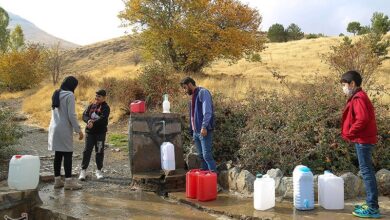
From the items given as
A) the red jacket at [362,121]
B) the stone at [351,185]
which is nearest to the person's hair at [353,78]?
the red jacket at [362,121]

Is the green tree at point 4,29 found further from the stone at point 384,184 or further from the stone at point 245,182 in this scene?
the stone at point 384,184

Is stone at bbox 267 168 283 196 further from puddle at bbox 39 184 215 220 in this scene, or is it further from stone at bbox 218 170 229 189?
puddle at bbox 39 184 215 220

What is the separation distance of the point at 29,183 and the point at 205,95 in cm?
284

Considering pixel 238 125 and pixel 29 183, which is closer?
pixel 29 183

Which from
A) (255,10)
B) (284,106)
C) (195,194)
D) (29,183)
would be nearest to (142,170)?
(195,194)

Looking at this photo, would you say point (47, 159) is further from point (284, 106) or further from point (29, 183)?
point (284, 106)

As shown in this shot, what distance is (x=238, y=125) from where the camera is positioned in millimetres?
8305

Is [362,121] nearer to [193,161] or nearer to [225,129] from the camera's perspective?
[193,161]

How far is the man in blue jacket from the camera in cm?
659

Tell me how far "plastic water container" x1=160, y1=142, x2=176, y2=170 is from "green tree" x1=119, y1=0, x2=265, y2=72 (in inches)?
652

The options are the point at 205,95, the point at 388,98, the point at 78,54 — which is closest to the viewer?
the point at 205,95

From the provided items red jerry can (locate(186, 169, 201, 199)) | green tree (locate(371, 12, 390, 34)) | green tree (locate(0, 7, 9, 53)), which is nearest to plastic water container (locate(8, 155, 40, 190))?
red jerry can (locate(186, 169, 201, 199))

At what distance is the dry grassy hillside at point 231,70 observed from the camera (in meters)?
19.2

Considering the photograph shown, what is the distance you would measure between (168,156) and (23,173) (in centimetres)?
218
